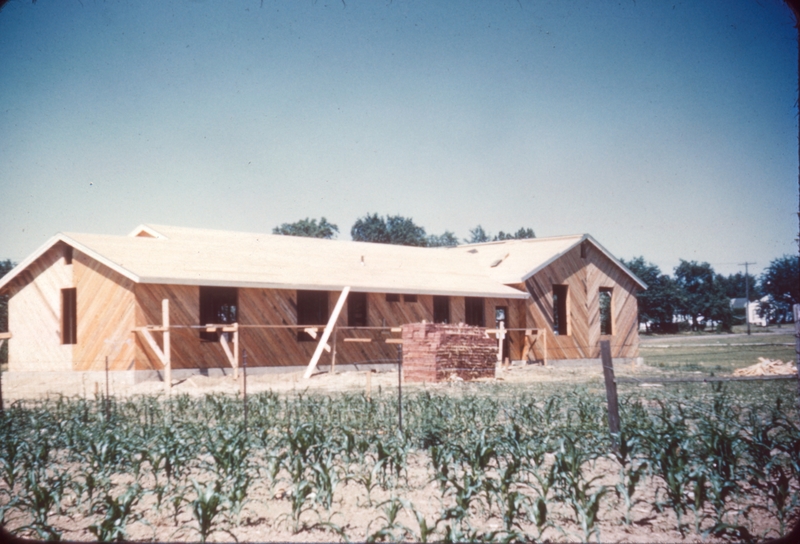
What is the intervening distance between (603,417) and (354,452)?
3.55 meters

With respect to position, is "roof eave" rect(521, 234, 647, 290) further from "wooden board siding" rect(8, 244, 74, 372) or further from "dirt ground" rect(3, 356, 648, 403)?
"wooden board siding" rect(8, 244, 74, 372)

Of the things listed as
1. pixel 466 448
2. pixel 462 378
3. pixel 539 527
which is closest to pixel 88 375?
pixel 462 378

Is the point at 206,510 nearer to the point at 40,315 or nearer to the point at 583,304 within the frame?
the point at 40,315

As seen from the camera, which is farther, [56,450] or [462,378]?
[462,378]

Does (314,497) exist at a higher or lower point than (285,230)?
lower

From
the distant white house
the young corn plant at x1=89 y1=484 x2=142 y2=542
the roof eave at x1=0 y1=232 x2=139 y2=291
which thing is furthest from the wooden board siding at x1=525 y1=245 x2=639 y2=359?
the distant white house

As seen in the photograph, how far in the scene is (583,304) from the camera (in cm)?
2827

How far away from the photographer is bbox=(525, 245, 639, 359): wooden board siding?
2703 cm

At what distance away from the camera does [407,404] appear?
436 inches

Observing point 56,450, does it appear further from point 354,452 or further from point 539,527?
point 539,527

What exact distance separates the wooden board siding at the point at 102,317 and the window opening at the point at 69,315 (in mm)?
1081

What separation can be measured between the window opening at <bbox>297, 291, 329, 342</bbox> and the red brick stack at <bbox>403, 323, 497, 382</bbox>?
3.77m

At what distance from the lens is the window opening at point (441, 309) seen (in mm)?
25422

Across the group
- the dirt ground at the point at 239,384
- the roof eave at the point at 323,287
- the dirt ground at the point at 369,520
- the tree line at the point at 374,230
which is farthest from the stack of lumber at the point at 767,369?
the tree line at the point at 374,230
